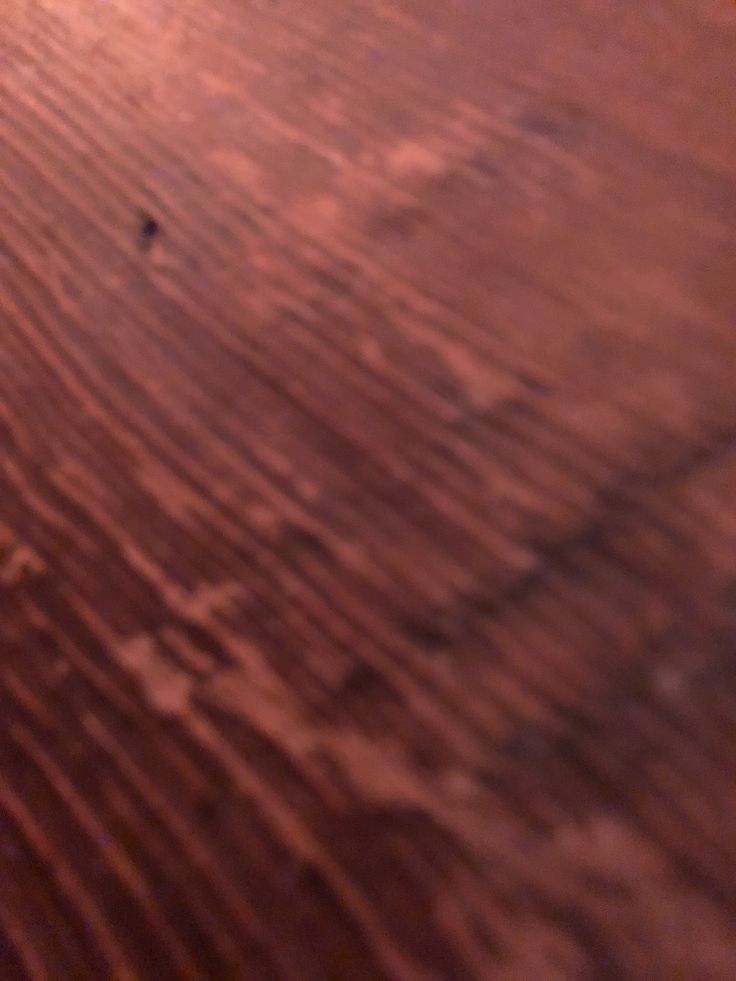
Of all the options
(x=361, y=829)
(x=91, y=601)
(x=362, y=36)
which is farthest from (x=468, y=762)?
(x=362, y=36)

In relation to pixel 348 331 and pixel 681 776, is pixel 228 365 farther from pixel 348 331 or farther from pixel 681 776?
pixel 681 776

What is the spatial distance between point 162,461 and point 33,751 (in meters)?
0.10

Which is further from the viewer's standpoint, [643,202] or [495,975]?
[643,202]

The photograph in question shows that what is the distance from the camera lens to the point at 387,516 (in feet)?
0.94

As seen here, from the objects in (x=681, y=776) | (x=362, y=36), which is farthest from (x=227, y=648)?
(x=362, y=36)

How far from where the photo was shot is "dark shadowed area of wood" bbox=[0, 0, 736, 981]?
0.77 feet

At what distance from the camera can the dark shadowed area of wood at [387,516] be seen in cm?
24

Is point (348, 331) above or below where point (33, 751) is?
above

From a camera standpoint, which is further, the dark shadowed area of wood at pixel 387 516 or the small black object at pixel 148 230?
the small black object at pixel 148 230

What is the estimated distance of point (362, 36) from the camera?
1.35ft

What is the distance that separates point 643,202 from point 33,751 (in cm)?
28

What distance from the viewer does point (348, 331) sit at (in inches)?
12.8

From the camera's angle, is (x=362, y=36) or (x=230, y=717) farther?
(x=362, y=36)

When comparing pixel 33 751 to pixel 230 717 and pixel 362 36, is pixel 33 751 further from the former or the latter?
pixel 362 36
